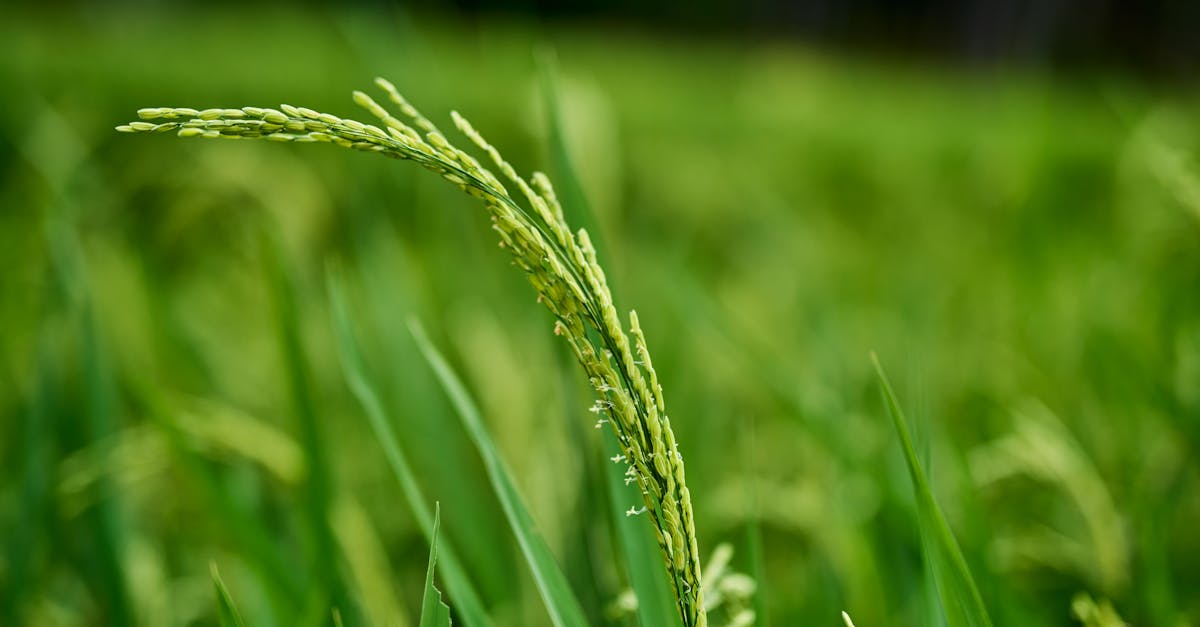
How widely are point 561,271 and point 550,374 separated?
2.59ft

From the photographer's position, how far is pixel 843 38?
55.2 ft

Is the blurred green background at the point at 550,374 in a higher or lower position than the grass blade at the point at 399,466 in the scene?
lower

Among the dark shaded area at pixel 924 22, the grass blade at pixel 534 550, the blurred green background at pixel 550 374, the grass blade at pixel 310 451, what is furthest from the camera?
the dark shaded area at pixel 924 22

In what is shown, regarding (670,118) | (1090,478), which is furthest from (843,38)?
(1090,478)

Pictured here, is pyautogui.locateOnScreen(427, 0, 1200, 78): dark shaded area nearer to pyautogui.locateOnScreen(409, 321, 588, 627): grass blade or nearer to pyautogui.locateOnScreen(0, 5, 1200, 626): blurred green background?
pyautogui.locateOnScreen(0, 5, 1200, 626): blurred green background

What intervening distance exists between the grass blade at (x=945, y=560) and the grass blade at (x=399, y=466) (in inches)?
8.4

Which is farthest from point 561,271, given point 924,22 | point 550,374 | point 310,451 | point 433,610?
point 924,22

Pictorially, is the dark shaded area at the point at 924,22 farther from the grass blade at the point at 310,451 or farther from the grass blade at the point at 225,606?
the grass blade at the point at 225,606

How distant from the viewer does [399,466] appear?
0.44 meters

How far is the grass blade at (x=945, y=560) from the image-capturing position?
1.19 ft

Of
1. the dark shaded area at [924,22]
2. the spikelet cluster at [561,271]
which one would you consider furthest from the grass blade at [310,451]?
the dark shaded area at [924,22]

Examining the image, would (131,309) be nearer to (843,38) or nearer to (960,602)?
(960,602)

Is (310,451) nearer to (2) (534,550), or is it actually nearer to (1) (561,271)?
(2) (534,550)

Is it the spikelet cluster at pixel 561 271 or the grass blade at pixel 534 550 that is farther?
the grass blade at pixel 534 550
